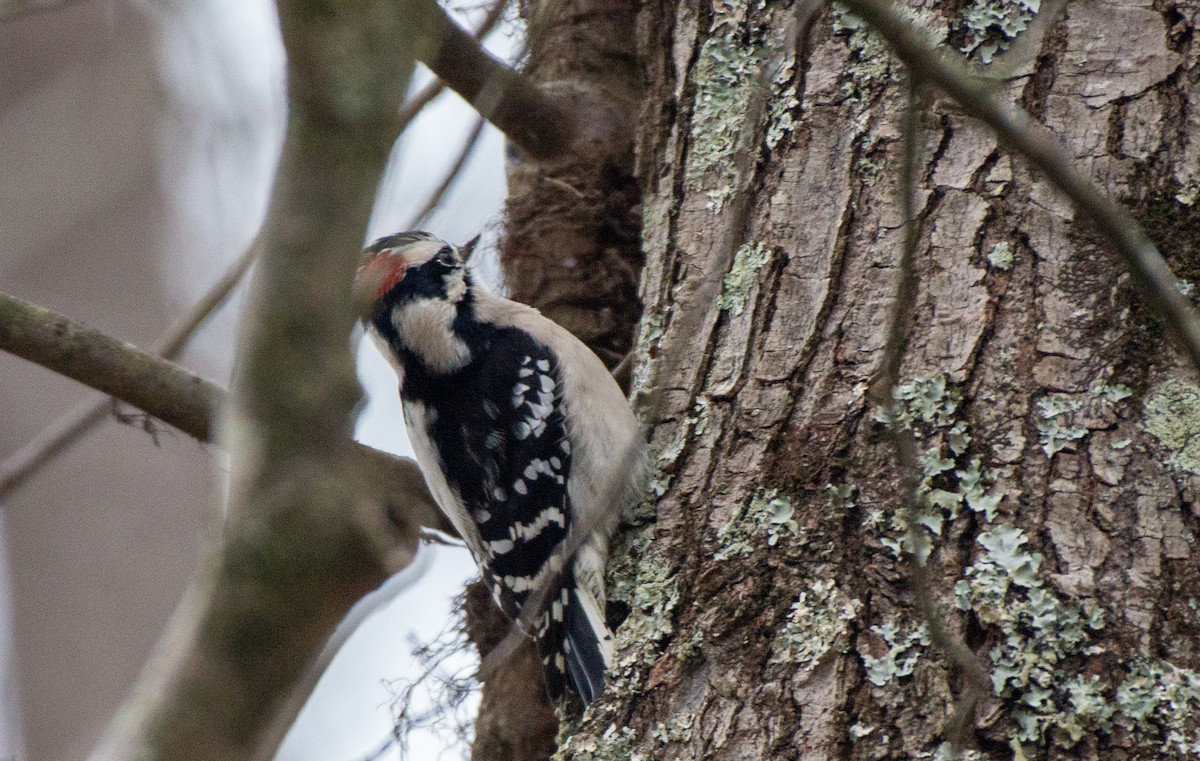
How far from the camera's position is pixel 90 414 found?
3.26 metres

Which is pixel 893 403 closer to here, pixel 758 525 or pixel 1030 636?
pixel 1030 636

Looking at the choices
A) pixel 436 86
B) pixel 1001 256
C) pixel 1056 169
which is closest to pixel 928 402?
pixel 1001 256

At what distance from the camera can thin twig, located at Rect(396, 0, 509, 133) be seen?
3.36 meters

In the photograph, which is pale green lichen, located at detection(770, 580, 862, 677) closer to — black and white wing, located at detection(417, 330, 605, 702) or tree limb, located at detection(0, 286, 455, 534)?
tree limb, located at detection(0, 286, 455, 534)

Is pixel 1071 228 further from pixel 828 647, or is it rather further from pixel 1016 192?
pixel 828 647

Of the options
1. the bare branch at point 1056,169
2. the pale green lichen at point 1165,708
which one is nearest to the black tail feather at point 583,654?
the pale green lichen at point 1165,708

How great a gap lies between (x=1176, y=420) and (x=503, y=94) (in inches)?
81.0

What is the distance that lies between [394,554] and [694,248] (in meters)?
1.75

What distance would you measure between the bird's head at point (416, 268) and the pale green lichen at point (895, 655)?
2.18 m

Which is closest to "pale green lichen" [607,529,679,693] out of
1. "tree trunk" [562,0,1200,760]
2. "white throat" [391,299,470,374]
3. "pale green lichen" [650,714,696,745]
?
"tree trunk" [562,0,1200,760]

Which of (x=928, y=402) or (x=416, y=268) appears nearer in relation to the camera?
(x=928, y=402)

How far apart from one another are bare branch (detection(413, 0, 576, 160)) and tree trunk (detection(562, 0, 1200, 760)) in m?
0.82

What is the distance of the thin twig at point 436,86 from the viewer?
3.36 metres

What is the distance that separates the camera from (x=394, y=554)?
140 cm
